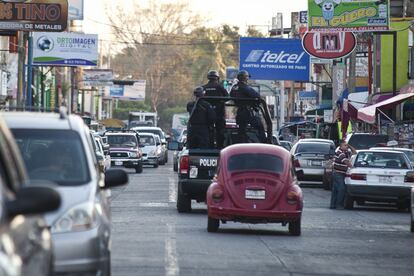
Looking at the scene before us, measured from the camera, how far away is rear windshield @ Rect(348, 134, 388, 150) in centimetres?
3912

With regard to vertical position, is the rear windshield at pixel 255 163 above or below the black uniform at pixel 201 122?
below

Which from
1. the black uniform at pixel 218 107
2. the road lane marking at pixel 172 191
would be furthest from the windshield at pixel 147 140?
the black uniform at pixel 218 107

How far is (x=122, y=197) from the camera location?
1236 inches

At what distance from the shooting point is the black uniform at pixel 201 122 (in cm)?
2461

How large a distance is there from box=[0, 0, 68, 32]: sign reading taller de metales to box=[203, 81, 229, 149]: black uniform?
28.6m

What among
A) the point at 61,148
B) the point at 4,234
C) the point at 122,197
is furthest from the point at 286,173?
the point at 4,234

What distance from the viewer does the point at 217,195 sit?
64.8 ft

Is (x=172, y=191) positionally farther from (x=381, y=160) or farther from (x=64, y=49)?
(x=64, y=49)

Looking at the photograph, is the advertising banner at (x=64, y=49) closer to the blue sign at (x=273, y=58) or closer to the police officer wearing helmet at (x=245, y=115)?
the blue sign at (x=273, y=58)

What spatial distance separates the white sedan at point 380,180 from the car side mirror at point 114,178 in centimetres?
1725

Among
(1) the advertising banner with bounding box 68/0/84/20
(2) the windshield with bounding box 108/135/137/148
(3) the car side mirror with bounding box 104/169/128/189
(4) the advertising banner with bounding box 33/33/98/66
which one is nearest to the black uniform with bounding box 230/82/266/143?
(3) the car side mirror with bounding box 104/169/128/189

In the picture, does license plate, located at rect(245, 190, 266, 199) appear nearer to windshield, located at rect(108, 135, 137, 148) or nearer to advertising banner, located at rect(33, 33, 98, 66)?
windshield, located at rect(108, 135, 137, 148)

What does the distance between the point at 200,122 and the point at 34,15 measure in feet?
101

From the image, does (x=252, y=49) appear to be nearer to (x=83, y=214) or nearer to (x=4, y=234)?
(x=83, y=214)
